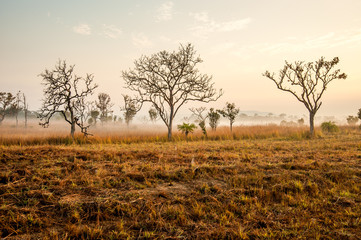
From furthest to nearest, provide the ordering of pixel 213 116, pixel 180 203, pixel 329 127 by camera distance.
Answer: pixel 213 116
pixel 329 127
pixel 180 203

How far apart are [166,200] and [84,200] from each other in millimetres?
1368

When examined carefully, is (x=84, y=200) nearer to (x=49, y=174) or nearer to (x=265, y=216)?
(x=49, y=174)

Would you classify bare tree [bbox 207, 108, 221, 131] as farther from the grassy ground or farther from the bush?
the grassy ground

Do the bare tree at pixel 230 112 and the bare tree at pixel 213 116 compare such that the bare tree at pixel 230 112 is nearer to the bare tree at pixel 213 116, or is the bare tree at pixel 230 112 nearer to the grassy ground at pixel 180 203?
the bare tree at pixel 213 116

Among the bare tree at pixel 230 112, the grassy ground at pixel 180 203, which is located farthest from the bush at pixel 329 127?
the grassy ground at pixel 180 203

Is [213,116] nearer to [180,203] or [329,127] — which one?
[329,127]

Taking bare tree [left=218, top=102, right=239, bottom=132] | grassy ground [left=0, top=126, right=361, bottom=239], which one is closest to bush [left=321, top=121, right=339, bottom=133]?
bare tree [left=218, top=102, right=239, bottom=132]

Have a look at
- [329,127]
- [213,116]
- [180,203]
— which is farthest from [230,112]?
[180,203]

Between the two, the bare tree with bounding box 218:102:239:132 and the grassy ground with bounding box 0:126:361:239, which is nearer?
the grassy ground with bounding box 0:126:361:239

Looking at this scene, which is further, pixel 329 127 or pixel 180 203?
pixel 329 127

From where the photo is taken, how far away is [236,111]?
20344 mm

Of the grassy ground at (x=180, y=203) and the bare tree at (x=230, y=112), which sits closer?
the grassy ground at (x=180, y=203)

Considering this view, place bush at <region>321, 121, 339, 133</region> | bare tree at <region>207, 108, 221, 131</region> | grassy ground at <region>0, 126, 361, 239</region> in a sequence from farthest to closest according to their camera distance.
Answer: bare tree at <region>207, 108, 221, 131</region> → bush at <region>321, 121, 339, 133</region> → grassy ground at <region>0, 126, 361, 239</region>

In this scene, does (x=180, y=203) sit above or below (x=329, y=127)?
below
